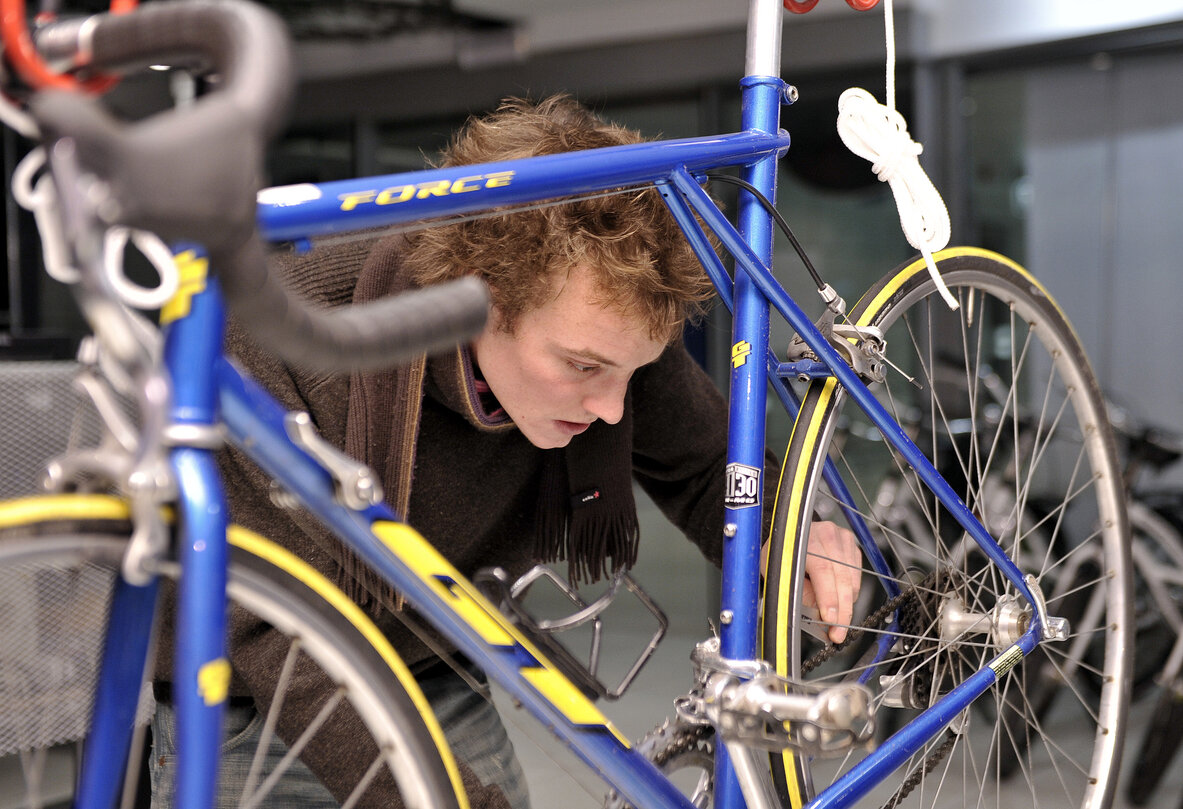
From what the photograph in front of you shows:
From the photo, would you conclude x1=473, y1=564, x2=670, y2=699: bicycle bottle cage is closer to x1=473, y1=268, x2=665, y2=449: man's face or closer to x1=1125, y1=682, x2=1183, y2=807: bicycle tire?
x1=473, y1=268, x2=665, y2=449: man's face

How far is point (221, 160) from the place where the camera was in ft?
1.26

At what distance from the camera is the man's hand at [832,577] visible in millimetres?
975

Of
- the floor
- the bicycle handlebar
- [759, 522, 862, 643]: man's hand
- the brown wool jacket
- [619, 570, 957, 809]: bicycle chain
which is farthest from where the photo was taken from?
the floor

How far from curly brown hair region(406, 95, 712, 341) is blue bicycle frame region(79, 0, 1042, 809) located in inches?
2.0

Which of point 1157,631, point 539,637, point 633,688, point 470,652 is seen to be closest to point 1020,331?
point 1157,631

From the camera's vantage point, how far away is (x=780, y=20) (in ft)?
3.01

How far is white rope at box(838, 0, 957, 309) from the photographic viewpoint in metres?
0.97

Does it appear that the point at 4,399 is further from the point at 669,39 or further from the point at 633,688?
the point at 669,39

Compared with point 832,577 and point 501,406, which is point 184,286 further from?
point 832,577

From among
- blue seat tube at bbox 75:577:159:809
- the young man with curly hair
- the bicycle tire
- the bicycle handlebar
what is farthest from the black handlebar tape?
the bicycle tire

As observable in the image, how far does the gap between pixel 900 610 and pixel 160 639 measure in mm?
657

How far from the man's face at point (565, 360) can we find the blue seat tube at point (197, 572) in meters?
0.43

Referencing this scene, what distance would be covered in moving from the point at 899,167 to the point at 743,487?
13.6 inches

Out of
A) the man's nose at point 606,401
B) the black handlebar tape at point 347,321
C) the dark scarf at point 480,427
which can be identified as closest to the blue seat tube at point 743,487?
the man's nose at point 606,401
